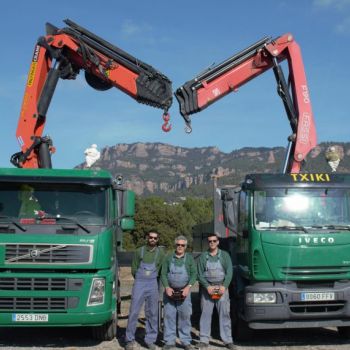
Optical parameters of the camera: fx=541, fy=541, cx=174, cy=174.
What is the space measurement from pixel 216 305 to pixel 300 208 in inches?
79.3

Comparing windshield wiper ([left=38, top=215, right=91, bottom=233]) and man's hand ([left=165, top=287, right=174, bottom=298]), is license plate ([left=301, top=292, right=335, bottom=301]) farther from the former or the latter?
windshield wiper ([left=38, top=215, right=91, bottom=233])

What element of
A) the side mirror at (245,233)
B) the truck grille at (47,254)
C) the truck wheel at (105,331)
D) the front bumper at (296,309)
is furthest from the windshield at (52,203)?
the front bumper at (296,309)

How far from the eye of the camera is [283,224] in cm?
842

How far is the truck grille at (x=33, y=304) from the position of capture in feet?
25.8

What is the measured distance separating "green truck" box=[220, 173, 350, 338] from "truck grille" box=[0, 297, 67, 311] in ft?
9.16

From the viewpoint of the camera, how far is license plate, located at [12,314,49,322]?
25.7ft

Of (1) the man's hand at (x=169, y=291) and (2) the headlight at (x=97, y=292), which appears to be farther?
(1) the man's hand at (x=169, y=291)

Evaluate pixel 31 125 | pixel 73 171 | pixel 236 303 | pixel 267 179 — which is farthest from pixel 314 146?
pixel 31 125

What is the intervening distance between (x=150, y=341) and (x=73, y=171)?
9.44 ft

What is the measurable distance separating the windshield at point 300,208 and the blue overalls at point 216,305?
934 millimetres

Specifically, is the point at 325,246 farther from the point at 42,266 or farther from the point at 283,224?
the point at 42,266

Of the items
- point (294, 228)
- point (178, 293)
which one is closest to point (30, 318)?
point (178, 293)

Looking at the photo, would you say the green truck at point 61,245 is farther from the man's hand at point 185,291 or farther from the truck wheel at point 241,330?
the truck wheel at point 241,330

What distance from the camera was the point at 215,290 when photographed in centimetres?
834
